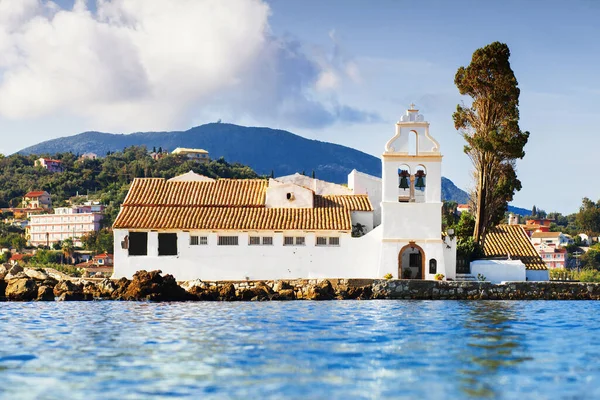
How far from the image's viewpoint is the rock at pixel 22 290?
33812 mm

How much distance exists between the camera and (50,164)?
161875 millimetres

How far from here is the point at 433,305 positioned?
30984mm

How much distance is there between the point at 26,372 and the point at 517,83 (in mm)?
30265

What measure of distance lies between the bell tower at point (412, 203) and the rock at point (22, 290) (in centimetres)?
1479

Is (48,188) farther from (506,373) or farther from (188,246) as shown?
(506,373)

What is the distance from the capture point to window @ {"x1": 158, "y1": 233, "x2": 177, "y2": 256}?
129 ft

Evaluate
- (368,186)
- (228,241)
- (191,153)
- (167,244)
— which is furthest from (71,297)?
(191,153)

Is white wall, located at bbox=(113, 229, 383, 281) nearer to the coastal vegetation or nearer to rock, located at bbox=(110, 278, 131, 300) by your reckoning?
rock, located at bbox=(110, 278, 131, 300)

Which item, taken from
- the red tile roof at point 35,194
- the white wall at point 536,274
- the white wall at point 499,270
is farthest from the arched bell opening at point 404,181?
the red tile roof at point 35,194

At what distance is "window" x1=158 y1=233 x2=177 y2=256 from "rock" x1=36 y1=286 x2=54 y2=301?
6.23m

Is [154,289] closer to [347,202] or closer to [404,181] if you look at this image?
[347,202]

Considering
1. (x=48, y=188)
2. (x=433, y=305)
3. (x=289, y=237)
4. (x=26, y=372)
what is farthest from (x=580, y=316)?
(x=48, y=188)

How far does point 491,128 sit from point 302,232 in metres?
10.3

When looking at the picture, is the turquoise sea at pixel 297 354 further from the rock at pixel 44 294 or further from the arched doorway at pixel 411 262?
the arched doorway at pixel 411 262
